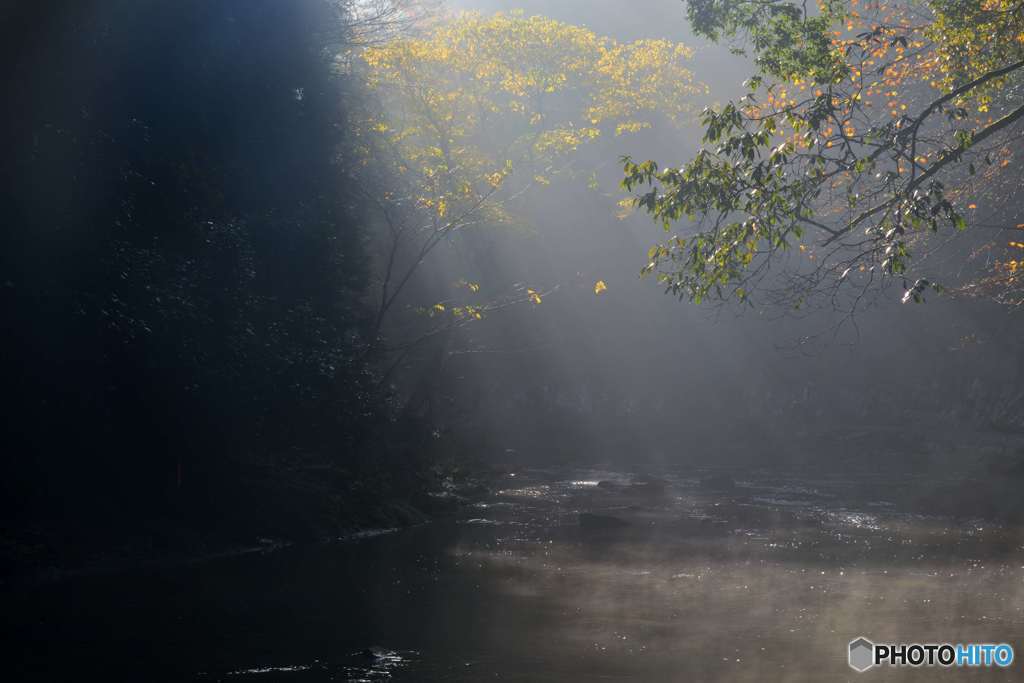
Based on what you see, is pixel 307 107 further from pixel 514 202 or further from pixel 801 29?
pixel 514 202

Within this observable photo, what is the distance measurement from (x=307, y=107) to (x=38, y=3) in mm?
7862

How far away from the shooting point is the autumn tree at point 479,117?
24594 mm

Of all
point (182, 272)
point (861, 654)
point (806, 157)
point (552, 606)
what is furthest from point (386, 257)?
point (861, 654)

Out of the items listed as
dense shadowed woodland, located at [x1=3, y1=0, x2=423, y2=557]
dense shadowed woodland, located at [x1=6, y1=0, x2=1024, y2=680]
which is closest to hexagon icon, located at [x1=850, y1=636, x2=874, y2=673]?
dense shadowed woodland, located at [x1=6, y1=0, x2=1024, y2=680]

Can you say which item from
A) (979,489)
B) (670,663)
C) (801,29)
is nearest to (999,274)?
(979,489)

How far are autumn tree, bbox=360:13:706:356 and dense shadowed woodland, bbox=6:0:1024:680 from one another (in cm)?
13

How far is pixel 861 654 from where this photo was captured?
983 cm

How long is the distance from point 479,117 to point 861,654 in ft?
80.6

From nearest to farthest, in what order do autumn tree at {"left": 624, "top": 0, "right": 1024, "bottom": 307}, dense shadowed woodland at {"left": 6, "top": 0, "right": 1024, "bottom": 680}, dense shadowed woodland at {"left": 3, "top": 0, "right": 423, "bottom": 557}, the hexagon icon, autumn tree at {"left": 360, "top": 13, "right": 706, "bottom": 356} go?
the hexagon icon, autumn tree at {"left": 624, "top": 0, "right": 1024, "bottom": 307}, dense shadowed woodland at {"left": 6, "top": 0, "right": 1024, "bottom": 680}, dense shadowed woodland at {"left": 3, "top": 0, "right": 423, "bottom": 557}, autumn tree at {"left": 360, "top": 13, "right": 706, "bottom": 356}

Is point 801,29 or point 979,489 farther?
point 979,489

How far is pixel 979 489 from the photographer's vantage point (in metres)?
22.3

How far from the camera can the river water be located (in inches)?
375

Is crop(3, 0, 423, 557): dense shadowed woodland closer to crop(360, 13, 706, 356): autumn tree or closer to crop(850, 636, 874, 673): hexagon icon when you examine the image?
crop(360, 13, 706, 356): autumn tree

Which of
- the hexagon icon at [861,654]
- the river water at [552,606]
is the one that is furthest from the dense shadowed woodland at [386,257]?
the hexagon icon at [861,654]
